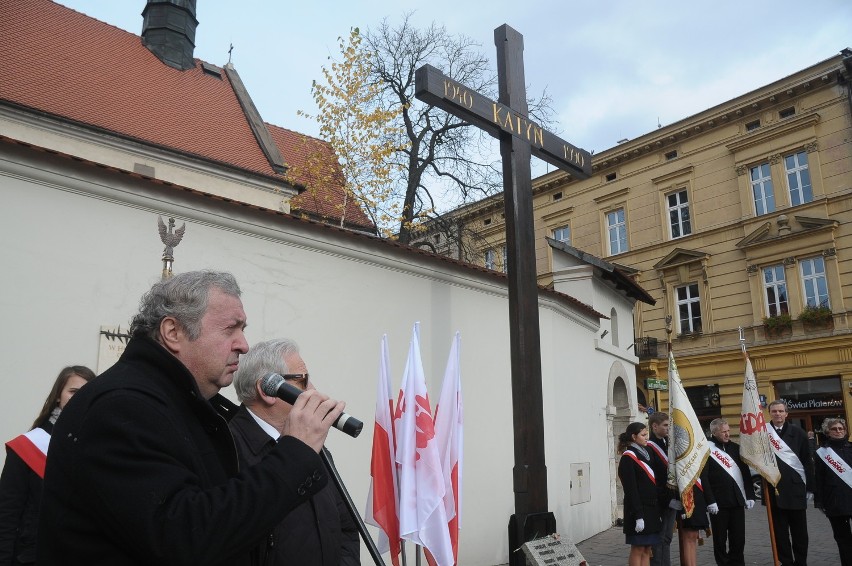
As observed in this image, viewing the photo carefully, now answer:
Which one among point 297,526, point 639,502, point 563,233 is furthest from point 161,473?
point 563,233

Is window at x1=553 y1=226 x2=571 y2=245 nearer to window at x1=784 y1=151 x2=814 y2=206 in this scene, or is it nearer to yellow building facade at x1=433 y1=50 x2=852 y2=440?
yellow building facade at x1=433 y1=50 x2=852 y2=440

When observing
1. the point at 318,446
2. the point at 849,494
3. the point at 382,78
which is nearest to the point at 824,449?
the point at 849,494

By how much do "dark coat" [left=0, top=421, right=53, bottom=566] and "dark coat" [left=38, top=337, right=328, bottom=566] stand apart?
6.26 ft

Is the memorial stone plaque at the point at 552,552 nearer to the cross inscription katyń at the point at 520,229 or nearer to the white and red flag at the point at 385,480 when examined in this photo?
the cross inscription katyń at the point at 520,229

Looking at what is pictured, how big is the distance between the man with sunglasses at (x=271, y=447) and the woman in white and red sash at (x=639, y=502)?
194 inches

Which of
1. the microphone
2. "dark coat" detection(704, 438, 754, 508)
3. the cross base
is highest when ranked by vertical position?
the microphone

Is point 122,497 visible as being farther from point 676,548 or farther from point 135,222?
point 676,548

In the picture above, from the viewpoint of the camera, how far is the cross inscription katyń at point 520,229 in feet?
22.2

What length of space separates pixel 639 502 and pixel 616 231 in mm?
25090

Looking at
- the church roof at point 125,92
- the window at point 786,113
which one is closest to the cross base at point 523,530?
the church roof at point 125,92

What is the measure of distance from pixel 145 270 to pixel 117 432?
5.57 meters

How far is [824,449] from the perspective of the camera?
8.36 metres

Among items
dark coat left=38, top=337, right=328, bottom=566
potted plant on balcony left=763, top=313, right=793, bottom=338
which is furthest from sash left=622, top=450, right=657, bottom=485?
potted plant on balcony left=763, top=313, right=793, bottom=338

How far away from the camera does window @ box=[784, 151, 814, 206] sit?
2488cm
